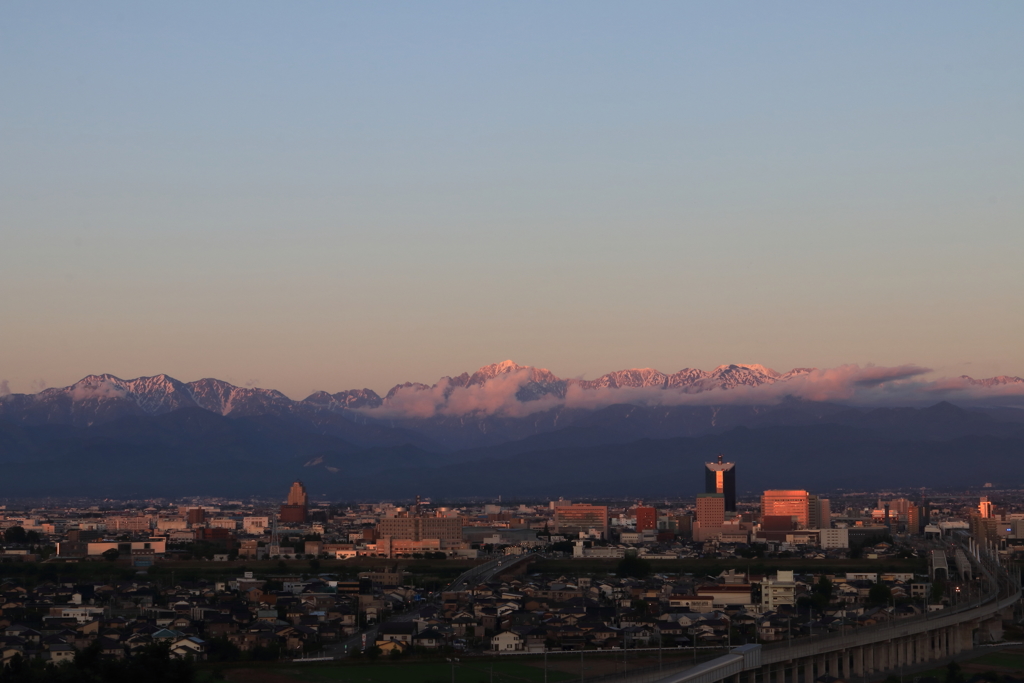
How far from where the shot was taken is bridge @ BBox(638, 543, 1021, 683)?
39.3 m

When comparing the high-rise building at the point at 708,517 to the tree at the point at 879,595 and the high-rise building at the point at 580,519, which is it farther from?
the tree at the point at 879,595

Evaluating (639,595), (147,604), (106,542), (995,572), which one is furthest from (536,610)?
(106,542)

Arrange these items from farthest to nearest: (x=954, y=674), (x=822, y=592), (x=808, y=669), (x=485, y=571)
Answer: (x=485, y=571), (x=822, y=592), (x=808, y=669), (x=954, y=674)

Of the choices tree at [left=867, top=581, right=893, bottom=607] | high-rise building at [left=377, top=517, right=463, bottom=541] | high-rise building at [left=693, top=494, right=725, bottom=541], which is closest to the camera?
tree at [left=867, top=581, right=893, bottom=607]

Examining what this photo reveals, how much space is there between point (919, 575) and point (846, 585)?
30.7 feet

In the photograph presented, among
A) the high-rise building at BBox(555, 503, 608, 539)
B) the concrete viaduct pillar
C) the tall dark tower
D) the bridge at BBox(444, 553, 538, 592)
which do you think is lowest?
the concrete viaduct pillar

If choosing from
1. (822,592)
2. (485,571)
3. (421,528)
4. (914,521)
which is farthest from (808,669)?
(914,521)

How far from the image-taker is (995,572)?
82.8 m

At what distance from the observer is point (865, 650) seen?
47.4 m

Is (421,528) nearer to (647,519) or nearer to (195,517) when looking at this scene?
(647,519)

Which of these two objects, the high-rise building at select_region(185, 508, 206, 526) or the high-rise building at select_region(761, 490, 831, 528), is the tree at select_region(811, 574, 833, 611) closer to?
the high-rise building at select_region(761, 490, 831, 528)

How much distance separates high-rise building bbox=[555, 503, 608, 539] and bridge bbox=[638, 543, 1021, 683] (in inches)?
2527

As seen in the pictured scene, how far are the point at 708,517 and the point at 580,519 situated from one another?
1189 cm

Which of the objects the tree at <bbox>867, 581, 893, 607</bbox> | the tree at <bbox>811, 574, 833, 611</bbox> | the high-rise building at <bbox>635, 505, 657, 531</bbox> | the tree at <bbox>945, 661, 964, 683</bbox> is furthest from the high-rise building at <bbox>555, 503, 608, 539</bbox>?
the tree at <bbox>945, 661, 964, 683</bbox>
